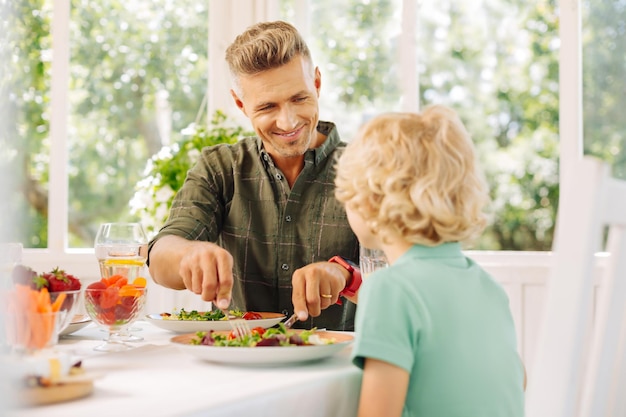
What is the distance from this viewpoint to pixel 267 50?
217 centimetres

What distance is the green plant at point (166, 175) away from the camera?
10.1ft

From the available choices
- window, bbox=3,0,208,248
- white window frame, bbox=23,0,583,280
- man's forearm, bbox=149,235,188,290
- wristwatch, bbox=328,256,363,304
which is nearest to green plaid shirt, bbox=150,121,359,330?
man's forearm, bbox=149,235,188,290

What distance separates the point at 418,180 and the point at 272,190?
112cm

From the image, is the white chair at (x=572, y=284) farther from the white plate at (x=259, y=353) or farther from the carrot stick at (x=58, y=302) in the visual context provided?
the carrot stick at (x=58, y=302)

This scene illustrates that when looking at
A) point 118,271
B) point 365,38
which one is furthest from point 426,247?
point 365,38

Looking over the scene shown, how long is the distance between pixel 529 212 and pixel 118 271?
19.3 feet

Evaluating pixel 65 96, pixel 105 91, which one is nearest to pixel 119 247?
pixel 65 96

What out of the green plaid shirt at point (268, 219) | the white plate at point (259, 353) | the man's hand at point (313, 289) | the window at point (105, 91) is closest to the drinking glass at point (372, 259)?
the man's hand at point (313, 289)

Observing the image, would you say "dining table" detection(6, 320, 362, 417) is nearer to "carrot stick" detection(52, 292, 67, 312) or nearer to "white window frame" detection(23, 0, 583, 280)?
"carrot stick" detection(52, 292, 67, 312)

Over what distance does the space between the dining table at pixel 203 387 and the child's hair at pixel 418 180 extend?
0.23 meters

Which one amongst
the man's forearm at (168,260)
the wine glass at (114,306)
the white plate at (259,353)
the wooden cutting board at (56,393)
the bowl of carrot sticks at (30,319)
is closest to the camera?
the wooden cutting board at (56,393)

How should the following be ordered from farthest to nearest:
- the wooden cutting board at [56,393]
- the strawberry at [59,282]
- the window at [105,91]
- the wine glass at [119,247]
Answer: the window at [105,91]
the wine glass at [119,247]
the strawberry at [59,282]
the wooden cutting board at [56,393]

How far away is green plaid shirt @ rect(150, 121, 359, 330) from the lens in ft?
7.32

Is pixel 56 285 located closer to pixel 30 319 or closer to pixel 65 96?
pixel 30 319
